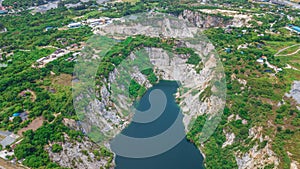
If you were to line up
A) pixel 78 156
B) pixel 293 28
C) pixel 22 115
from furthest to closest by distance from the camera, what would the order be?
pixel 293 28
pixel 22 115
pixel 78 156

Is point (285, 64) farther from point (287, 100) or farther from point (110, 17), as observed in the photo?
point (110, 17)

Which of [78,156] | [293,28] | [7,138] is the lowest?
[78,156]

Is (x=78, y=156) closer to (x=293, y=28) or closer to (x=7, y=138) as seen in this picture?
(x=7, y=138)

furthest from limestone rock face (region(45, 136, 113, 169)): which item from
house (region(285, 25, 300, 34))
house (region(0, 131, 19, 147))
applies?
house (region(285, 25, 300, 34))

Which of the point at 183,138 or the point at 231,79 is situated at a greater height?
the point at 231,79

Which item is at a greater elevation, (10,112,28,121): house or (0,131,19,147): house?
(10,112,28,121): house

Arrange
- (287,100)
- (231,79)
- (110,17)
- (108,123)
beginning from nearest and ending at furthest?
(287,100) < (108,123) < (231,79) < (110,17)

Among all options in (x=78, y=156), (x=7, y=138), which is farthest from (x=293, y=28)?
(x=7, y=138)

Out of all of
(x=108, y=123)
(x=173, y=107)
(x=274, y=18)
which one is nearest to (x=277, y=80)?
(x=173, y=107)

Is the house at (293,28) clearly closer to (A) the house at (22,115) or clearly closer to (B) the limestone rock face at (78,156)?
(B) the limestone rock face at (78,156)

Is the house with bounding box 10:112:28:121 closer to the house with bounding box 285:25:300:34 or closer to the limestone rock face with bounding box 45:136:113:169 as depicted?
the limestone rock face with bounding box 45:136:113:169

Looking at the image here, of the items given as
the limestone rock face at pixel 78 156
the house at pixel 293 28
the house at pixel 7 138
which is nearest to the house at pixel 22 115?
the house at pixel 7 138
